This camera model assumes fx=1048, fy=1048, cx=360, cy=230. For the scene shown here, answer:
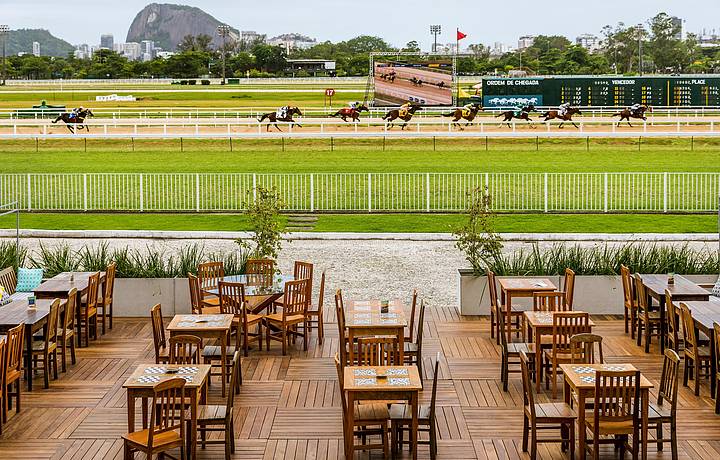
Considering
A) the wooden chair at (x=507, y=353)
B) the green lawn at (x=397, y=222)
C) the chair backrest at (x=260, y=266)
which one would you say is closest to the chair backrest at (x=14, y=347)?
the chair backrest at (x=260, y=266)

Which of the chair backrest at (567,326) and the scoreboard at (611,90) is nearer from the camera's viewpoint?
the chair backrest at (567,326)

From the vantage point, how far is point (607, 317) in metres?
14.0

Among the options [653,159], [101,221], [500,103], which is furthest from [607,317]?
[500,103]

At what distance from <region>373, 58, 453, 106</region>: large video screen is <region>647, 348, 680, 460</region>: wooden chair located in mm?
47309

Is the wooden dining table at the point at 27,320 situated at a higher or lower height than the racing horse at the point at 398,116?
Result: lower

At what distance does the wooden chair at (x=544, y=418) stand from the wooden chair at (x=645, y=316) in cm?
380

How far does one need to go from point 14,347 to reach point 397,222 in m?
16.5

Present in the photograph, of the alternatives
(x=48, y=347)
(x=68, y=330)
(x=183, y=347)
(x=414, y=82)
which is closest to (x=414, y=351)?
(x=183, y=347)

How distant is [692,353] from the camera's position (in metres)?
10.4

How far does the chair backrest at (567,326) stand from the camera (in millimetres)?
10055

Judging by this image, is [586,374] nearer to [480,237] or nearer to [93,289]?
[480,237]

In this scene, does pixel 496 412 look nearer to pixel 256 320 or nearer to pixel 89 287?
pixel 256 320

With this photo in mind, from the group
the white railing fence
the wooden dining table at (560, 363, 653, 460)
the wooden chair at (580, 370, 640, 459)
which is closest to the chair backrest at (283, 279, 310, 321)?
the wooden dining table at (560, 363, 653, 460)

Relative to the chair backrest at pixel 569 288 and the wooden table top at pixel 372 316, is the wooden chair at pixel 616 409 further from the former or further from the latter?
the chair backrest at pixel 569 288
